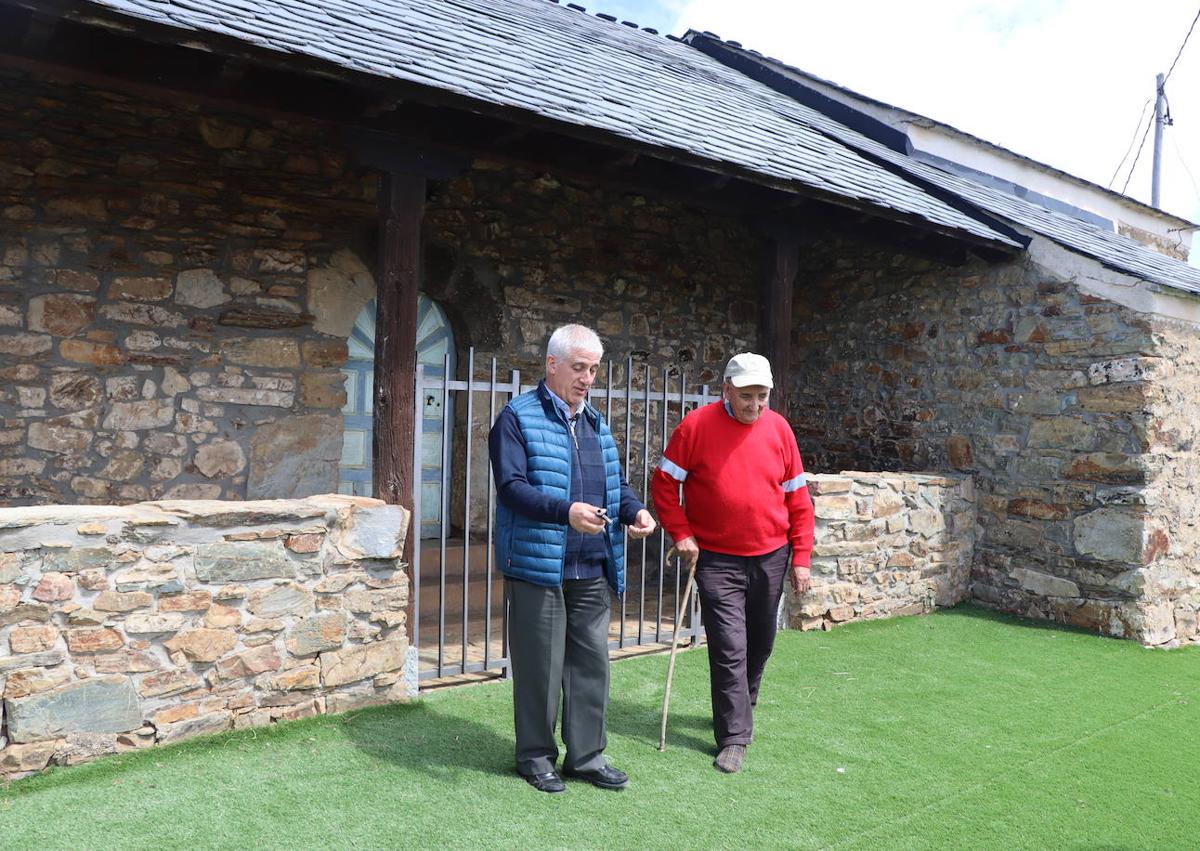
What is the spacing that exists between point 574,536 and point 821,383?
5163 millimetres

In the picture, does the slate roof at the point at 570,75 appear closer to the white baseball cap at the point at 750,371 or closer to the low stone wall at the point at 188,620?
the white baseball cap at the point at 750,371

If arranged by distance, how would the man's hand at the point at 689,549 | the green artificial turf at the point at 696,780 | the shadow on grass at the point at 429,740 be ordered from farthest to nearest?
1. the man's hand at the point at 689,549
2. the shadow on grass at the point at 429,740
3. the green artificial turf at the point at 696,780

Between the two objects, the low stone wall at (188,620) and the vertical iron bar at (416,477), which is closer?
the low stone wall at (188,620)

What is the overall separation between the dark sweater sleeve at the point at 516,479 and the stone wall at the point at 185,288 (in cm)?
198

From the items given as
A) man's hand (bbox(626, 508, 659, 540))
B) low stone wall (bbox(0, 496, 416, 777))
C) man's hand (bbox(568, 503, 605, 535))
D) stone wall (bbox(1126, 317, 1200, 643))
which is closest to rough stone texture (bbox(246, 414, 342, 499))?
low stone wall (bbox(0, 496, 416, 777))

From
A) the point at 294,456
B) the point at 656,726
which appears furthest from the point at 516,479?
the point at 294,456

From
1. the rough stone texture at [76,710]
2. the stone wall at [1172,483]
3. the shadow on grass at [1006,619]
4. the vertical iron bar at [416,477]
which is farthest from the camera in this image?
the shadow on grass at [1006,619]

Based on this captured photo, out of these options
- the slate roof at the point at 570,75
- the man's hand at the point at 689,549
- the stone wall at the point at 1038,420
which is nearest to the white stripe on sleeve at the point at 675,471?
the man's hand at the point at 689,549

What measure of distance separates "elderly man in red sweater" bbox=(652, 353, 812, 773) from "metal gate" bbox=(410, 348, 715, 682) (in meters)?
0.52

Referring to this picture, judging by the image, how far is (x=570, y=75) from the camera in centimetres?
513

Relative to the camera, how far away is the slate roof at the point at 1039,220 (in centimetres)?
607

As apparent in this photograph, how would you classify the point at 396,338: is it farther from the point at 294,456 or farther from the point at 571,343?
the point at 294,456

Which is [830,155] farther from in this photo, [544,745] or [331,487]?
[544,745]

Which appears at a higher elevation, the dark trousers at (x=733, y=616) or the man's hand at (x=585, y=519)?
the man's hand at (x=585, y=519)
